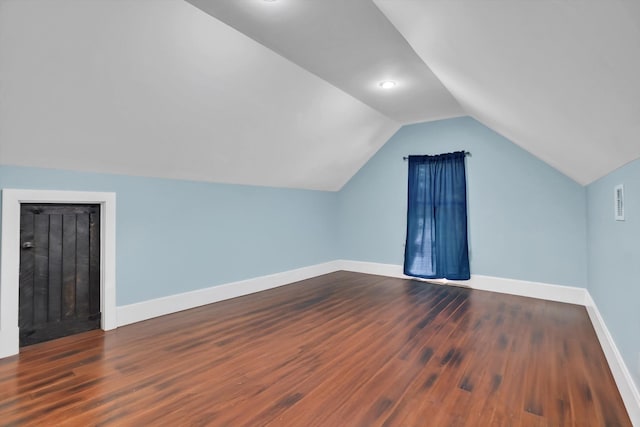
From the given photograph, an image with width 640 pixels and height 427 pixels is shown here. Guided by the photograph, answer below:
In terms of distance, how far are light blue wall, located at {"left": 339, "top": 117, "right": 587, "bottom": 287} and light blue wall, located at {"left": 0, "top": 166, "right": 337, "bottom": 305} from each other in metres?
1.47

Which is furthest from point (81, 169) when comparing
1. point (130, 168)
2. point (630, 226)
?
point (630, 226)

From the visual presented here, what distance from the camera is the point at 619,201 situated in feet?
7.61

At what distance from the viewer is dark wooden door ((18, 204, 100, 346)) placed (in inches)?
113

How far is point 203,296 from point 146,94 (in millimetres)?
2533

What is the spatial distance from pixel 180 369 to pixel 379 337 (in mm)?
1777

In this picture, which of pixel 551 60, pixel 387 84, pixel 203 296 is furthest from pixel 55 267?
pixel 551 60

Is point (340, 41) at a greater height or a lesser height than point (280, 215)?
greater

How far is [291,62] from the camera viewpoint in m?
3.19

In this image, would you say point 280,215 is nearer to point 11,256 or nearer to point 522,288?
point 11,256

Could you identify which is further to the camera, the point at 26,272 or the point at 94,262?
the point at 94,262

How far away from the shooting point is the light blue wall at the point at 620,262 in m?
1.94

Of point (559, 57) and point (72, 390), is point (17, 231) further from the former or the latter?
point (559, 57)

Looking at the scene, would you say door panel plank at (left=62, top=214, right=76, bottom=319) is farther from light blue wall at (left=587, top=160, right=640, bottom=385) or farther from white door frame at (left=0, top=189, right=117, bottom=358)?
light blue wall at (left=587, top=160, right=640, bottom=385)

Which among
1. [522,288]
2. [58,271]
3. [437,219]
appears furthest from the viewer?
[437,219]
